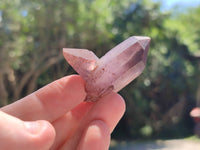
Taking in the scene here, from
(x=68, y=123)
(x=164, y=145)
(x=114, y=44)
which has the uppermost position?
(x=68, y=123)

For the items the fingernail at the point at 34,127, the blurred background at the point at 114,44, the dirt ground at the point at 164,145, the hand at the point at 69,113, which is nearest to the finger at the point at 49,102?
the hand at the point at 69,113

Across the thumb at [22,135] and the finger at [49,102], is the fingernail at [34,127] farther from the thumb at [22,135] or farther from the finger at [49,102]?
the finger at [49,102]

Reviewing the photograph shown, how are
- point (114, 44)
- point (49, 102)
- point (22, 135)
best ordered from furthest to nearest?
point (114, 44), point (49, 102), point (22, 135)

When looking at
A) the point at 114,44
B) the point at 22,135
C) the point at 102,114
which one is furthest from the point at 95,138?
the point at 114,44

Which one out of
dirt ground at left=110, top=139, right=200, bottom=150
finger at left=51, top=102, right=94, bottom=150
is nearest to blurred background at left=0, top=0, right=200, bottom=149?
dirt ground at left=110, top=139, right=200, bottom=150

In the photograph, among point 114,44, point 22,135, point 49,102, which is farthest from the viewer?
point 114,44

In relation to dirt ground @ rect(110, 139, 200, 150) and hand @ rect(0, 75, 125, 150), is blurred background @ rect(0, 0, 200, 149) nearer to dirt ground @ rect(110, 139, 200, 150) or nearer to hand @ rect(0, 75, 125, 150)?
dirt ground @ rect(110, 139, 200, 150)

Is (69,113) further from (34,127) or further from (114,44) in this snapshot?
(114,44)

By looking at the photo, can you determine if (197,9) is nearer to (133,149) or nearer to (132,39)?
(133,149)
